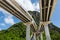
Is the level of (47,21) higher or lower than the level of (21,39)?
higher

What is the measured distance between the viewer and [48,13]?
3562 centimetres

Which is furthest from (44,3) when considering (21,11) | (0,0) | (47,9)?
(0,0)

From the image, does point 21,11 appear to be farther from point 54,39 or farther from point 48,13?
point 54,39

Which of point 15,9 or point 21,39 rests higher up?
point 15,9

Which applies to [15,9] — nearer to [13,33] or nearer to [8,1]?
[8,1]

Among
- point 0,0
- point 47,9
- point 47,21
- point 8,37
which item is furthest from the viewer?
point 8,37

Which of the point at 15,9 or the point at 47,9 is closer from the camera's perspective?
the point at 15,9

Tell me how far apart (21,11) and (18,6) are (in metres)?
2.60

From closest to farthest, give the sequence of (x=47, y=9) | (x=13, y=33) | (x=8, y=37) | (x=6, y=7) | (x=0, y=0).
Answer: (x=0, y=0) → (x=6, y=7) → (x=47, y=9) → (x=8, y=37) → (x=13, y=33)

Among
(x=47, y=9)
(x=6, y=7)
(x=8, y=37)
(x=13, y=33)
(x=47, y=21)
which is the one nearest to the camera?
(x=6, y=7)

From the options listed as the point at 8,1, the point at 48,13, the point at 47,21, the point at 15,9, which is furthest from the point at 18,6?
the point at 47,21

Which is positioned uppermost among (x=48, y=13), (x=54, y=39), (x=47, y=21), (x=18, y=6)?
(x=18, y=6)

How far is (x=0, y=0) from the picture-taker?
26.1 m

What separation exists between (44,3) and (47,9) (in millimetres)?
3065
